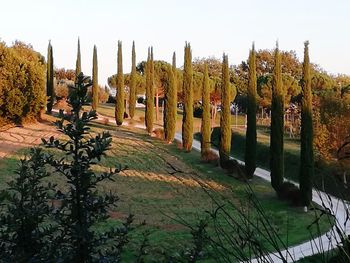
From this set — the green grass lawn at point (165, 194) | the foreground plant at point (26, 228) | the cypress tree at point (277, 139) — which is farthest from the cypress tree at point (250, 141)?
the foreground plant at point (26, 228)

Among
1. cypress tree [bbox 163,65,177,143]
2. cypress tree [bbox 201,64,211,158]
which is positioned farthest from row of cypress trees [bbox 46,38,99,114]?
cypress tree [bbox 201,64,211,158]

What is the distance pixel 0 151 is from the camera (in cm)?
2283

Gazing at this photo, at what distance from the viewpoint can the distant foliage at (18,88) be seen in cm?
2830

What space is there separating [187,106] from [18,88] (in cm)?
1105

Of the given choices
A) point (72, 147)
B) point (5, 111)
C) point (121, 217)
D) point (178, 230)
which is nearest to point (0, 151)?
point (5, 111)

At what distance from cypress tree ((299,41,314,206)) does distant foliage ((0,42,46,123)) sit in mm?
17795

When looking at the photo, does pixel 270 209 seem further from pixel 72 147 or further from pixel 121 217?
pixel 72 147

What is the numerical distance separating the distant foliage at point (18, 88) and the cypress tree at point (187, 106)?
9.97 metres

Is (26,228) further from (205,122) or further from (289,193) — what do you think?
(205,122)

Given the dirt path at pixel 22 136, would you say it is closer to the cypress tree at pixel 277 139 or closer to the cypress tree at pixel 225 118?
the cypress tree at pixel 225 118

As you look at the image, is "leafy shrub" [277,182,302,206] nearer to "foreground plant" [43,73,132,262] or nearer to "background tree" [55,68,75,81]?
"foreground plant" [43,73,132,262]

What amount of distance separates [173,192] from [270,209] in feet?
14.1

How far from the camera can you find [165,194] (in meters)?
19.5

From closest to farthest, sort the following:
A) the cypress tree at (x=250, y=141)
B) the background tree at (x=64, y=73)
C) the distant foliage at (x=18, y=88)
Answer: the cypress tree at (x=250, y=141) → the distant foliage at (x=18, y=88) → the background tree at (x=64, y=73)
